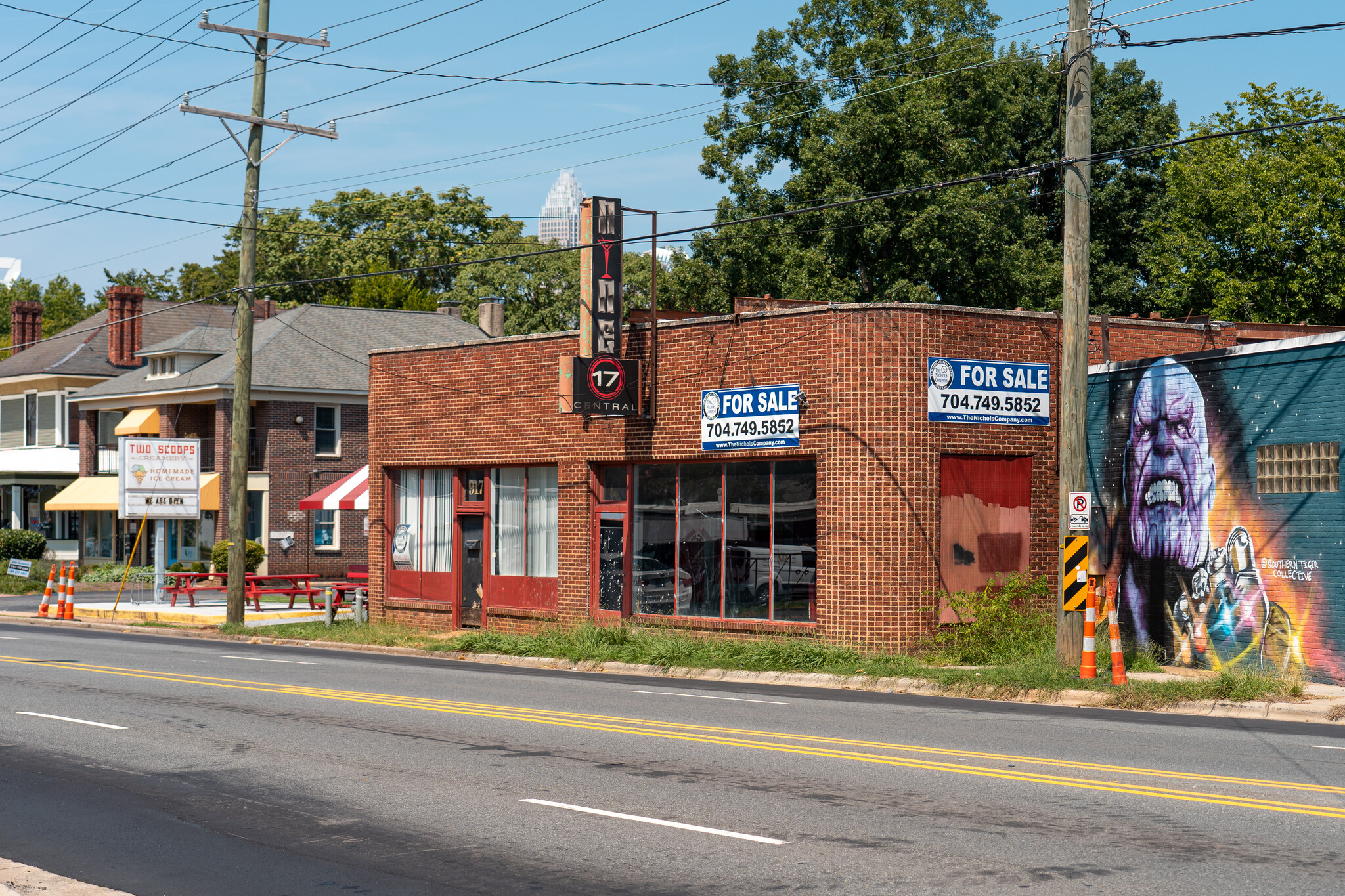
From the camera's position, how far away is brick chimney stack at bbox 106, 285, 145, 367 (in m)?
52.6

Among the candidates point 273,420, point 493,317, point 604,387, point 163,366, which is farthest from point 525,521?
point 163,366

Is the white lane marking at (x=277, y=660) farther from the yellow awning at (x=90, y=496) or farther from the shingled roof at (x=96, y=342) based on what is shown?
the shingled roof at (x=96, y=342)

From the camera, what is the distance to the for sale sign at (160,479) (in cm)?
3478

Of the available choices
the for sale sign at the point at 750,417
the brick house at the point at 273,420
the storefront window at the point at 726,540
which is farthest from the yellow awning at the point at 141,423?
the for sale sign at the point at 750,417

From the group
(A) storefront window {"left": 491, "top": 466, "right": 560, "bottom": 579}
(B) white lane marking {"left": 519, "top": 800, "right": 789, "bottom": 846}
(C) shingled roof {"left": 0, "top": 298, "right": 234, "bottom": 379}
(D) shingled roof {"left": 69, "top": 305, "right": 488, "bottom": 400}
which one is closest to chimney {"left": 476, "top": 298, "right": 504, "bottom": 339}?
(D) shingled roof {"left": 69, "top": 305, "right": 488, "bottom": 400}

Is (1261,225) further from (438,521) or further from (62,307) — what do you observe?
(62,307)

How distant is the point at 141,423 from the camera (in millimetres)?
47031

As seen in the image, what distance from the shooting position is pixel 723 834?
8422 mm

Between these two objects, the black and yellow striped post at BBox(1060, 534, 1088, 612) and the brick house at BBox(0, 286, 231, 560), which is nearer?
the black and yellow striped post at BBox(1060, 534, 1088, 612)

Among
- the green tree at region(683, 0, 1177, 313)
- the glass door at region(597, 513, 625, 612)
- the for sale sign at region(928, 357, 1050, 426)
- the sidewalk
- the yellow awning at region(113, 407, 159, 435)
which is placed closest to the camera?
the sidewalk

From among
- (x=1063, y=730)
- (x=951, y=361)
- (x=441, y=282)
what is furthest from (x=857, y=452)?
(x=441, y=282)

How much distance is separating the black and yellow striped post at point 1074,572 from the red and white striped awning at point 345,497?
64.4 feet

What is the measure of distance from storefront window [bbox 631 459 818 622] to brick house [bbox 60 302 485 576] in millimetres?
20538

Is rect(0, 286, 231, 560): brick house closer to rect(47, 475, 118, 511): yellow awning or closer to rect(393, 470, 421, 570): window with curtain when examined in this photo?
rect(47, 475, 118, 511): yellow awning
